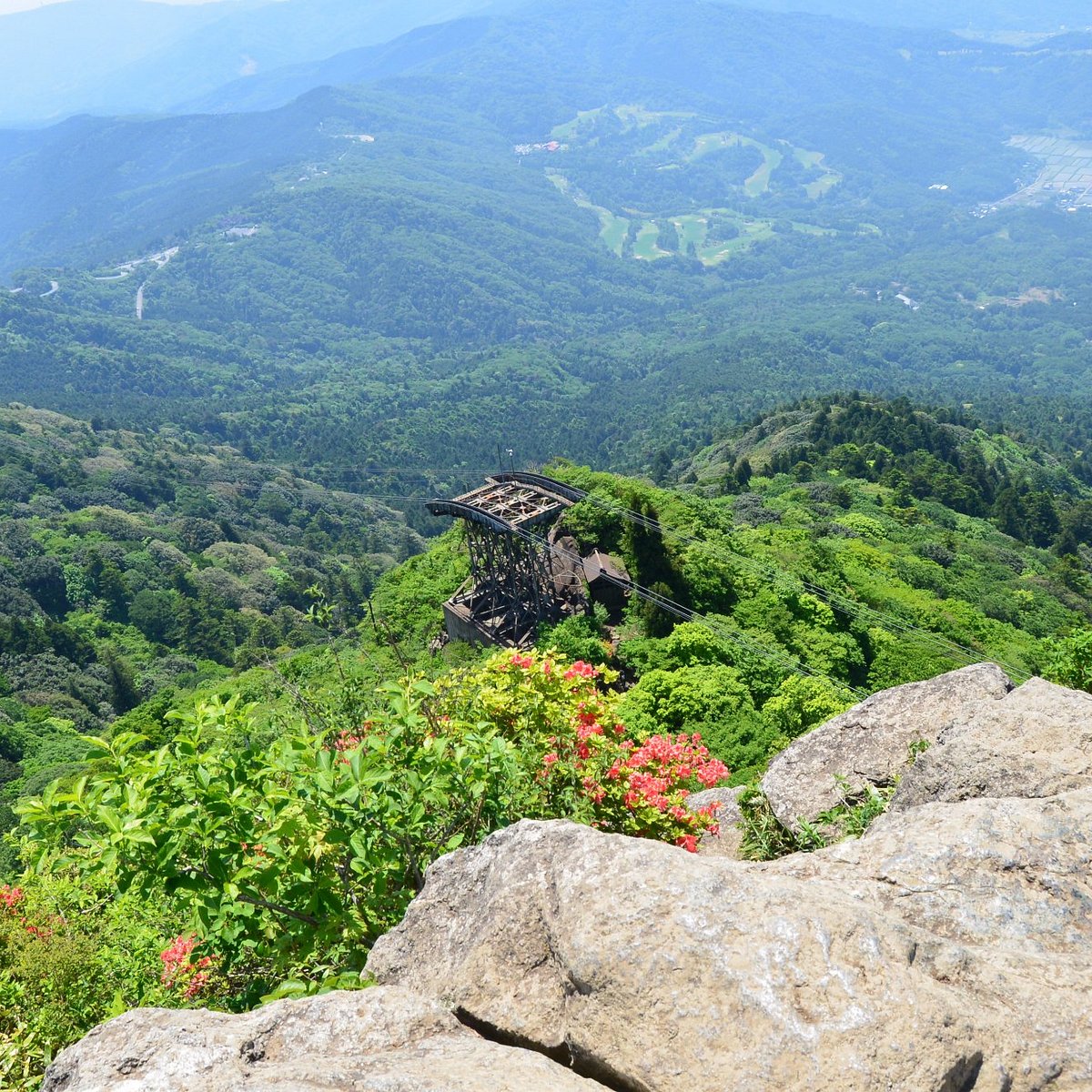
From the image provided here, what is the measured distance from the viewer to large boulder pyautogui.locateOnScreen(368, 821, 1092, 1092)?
6.94 meters

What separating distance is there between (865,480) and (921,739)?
85.2 meters

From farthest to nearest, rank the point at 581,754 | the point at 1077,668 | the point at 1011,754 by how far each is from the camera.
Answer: the point at 1077,668 < the point at 581,754 < the point at 1011,754

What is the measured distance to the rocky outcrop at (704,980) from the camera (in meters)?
6.98

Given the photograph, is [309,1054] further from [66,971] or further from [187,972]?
[66,971]

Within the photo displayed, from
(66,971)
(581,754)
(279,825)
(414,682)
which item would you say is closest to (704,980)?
(279,825)

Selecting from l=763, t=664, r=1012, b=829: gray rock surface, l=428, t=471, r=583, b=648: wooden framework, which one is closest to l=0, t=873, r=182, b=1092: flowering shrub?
l=763, t=664, r=1012, b=829: gray rock surface

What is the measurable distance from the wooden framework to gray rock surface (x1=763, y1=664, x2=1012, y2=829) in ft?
89.3

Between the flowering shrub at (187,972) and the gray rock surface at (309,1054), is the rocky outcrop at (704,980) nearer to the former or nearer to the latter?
the gray rock surface at (309,1054)

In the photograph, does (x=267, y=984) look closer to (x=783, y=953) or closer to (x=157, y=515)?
(x=783, y=953)

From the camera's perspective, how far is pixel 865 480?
311 ft

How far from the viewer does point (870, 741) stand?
15.5m

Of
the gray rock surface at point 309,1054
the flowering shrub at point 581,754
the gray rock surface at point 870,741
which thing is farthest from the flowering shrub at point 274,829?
the gray rock surface at point 870,741

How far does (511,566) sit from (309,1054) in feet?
121

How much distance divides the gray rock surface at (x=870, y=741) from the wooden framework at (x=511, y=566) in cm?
2723
